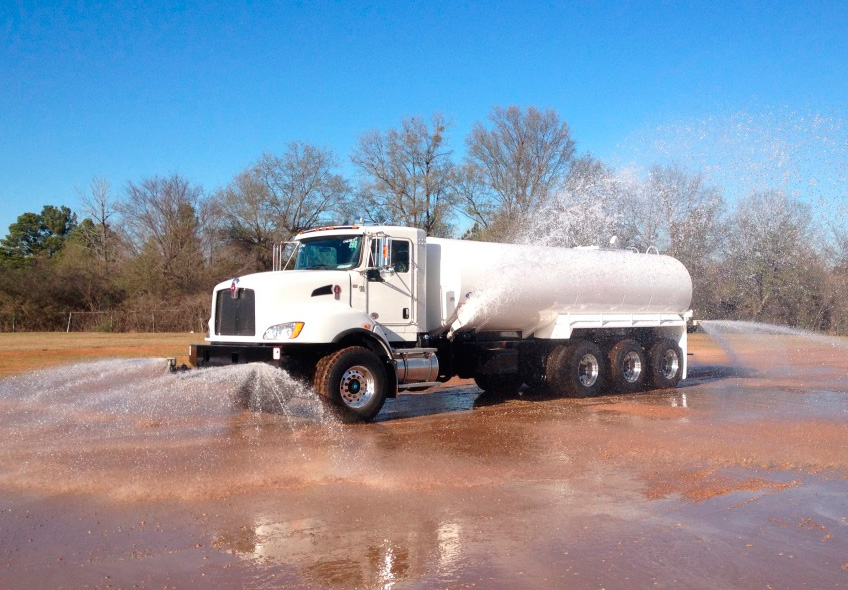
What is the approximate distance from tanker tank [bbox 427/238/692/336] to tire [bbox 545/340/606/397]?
0.69 m

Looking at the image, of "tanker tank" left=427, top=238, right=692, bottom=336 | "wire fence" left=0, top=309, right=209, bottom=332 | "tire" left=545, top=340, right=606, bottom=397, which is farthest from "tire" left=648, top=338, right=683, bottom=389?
"wire fence" left=0, top=309, right=209, bottom=332

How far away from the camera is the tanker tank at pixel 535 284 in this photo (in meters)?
13.9

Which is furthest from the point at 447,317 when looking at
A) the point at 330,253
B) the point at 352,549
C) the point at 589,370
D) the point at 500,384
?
the point at 352,549

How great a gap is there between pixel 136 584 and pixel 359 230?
8.38 meters

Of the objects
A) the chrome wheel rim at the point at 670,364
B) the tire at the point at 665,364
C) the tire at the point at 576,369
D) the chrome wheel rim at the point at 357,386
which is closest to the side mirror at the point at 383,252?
the chrome wheel rim at the point at 357,386

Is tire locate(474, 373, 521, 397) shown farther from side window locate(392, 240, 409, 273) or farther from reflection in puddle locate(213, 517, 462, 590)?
reflection in puddle locate(213, 517, 462, 590)

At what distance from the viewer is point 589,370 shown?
16.4 metres

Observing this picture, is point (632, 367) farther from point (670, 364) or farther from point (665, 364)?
point (670, 364)

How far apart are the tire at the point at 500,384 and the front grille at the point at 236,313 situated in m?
5.78

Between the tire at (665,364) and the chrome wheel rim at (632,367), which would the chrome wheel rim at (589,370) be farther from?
the tire at (665,364)

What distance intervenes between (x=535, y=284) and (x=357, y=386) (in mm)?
4690

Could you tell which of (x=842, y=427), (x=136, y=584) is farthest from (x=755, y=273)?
(x=136, y=584)

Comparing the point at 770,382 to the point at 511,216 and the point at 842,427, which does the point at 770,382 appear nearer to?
the point at 842,427

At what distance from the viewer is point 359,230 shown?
1296 centimetres
